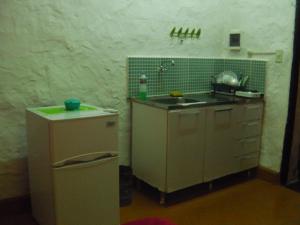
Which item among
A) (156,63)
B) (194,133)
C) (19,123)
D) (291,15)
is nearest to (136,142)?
(194,133)

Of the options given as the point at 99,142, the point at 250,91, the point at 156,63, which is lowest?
the point at 99,142

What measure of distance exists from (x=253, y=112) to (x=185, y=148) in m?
0.89

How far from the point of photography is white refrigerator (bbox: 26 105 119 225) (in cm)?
201

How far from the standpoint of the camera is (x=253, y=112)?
3.18 m

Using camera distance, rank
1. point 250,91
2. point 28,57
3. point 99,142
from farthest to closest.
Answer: point 250,91
point 28,57
point 99,142

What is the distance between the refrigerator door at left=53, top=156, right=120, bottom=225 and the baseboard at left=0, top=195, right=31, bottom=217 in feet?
2.11

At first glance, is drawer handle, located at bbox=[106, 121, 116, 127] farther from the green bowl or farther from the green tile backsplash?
the green tile backsplash

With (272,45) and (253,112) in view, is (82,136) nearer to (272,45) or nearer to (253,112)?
(253,112)

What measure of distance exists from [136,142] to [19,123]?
1014 mm

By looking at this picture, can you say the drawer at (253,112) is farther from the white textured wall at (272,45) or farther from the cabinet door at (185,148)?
the cabinet door at (185,148)

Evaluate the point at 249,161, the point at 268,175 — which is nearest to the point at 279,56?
the point at 249,161

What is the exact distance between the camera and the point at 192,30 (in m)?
3.29

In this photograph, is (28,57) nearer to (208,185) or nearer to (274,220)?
(208,185)

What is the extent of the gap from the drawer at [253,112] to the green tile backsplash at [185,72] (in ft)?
0.62
